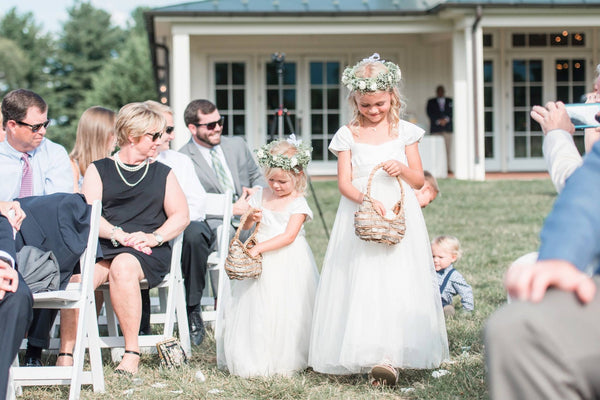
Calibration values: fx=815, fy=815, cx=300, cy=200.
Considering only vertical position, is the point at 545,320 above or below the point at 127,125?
below

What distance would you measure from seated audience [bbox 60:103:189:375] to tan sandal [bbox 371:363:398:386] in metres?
1.50

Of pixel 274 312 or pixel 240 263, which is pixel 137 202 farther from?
pixel 274 312

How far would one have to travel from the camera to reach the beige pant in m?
1.73

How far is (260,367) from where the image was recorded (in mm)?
4516

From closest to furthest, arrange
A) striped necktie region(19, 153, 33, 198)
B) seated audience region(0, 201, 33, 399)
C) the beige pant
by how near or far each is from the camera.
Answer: the beige pant
seated audience region(0, 201, 33, 399)
striped necktie region(19, 153, 33, 198)

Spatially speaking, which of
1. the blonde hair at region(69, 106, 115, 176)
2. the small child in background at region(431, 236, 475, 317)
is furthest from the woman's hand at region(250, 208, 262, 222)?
the small child in background at region(431, 236, 475, 317)

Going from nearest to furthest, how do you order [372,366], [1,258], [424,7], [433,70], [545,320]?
[545,320]
[1,258]
[372,366]
[424,7]
[433,70]

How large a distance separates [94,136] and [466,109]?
Result: 36.8ft

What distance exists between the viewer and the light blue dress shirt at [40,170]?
16.3 ft

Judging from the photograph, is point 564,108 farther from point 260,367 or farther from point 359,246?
point 260,367

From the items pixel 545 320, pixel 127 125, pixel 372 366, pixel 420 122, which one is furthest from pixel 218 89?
pixel 545 320

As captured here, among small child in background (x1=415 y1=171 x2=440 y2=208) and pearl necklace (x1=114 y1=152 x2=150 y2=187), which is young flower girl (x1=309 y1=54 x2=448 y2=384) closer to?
small child in background (x1=415 y1=171 x2=440 y2=208)

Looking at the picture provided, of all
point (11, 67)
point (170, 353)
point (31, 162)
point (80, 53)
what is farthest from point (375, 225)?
point (80, 53)

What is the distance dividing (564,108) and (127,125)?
2.82 meters
